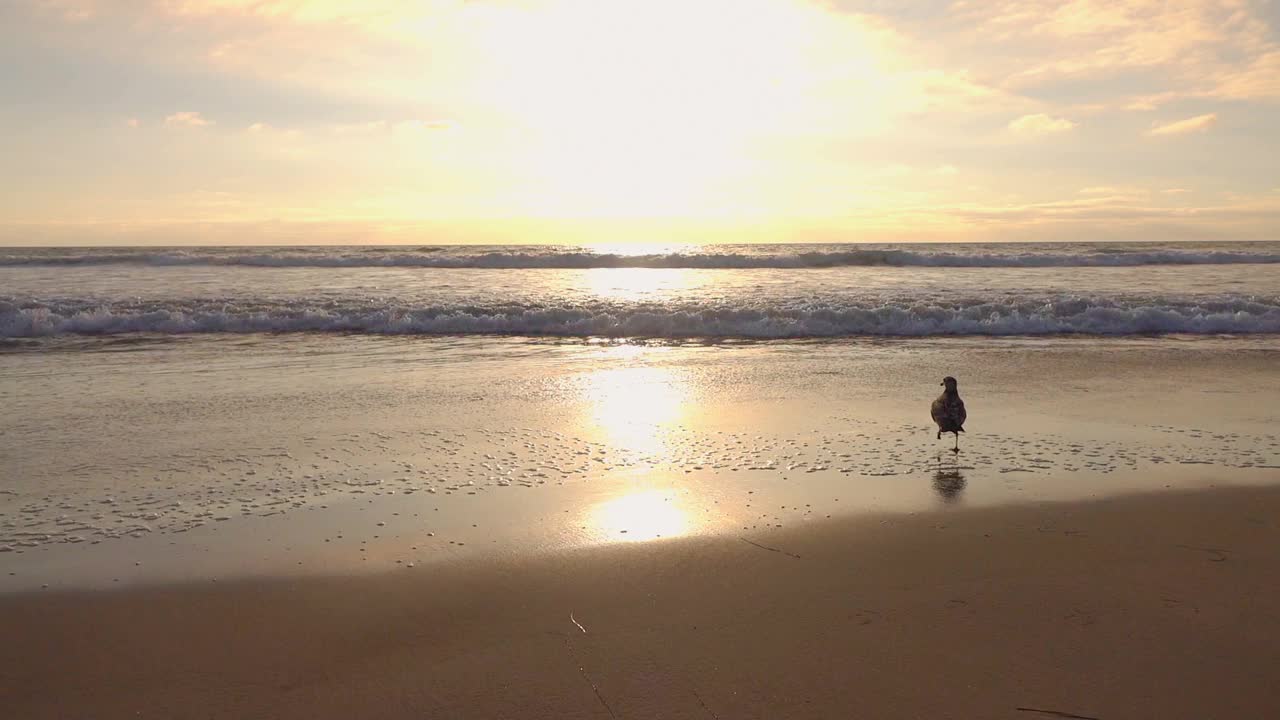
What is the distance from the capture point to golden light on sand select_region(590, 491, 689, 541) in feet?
14.1

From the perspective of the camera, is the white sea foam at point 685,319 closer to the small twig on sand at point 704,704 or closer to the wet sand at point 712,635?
the wet sand at point 712,635

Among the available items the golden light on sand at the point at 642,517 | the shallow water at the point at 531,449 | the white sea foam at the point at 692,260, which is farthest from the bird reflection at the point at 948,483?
the white sea foam at the point at 692,260

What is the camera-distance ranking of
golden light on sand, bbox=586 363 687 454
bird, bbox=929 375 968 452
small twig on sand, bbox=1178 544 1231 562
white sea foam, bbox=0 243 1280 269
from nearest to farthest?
small twig on sand, bbox=1178 544 1231 562 → bird, bbox=929 375 968 452 → golden light on sand, bbox=586 363 687 454 → white sea foam, bbox=0 243 1280 269

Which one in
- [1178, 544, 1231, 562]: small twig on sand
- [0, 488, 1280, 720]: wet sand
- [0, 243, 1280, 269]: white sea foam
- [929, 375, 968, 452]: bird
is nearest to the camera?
[0, 488, 1280, 720]: wet sand

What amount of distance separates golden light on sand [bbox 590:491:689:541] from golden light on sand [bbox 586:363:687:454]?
1078 mm

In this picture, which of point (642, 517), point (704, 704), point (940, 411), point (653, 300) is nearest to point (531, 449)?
point (642, 517)

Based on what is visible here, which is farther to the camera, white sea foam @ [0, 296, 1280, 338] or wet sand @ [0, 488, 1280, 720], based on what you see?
white sea foam @ [0, 296, 1280, 338]

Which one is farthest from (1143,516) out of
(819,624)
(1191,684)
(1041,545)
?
(819,624)

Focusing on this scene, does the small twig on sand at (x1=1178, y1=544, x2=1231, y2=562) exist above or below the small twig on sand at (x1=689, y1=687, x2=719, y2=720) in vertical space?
above

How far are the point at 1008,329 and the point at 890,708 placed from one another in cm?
1231

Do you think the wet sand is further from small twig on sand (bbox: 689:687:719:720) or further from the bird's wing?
the bird's wing

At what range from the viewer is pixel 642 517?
4562mm

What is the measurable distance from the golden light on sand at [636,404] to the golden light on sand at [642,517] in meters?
1.08

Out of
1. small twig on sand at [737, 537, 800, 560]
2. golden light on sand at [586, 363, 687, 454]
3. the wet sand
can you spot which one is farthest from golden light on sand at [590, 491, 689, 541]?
golden light on sand at [586, 363, 687, 454]
